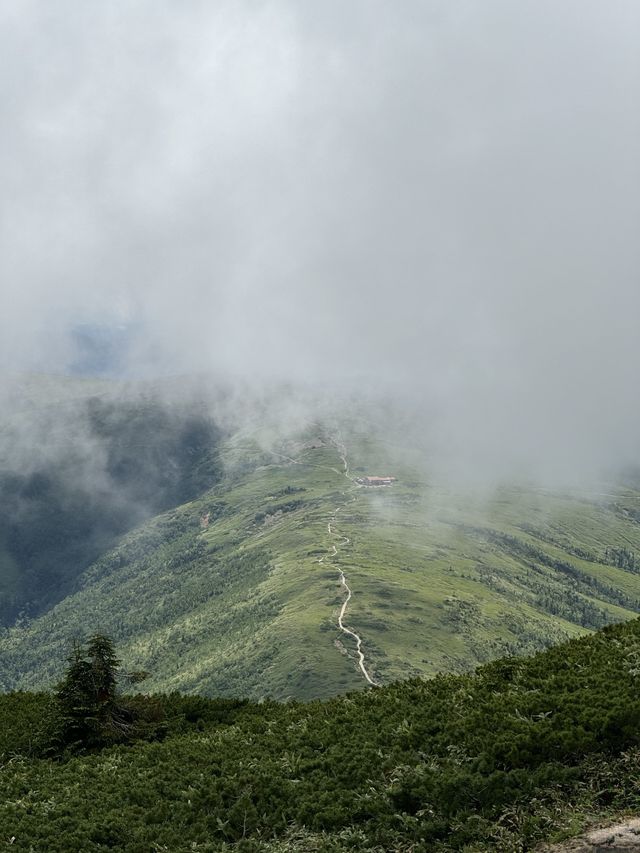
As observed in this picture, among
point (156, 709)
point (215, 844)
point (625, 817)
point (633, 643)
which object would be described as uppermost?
point (156, 709)

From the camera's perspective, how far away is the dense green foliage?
2125cm

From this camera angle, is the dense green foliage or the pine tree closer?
the dense green foliage

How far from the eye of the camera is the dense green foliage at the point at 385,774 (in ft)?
69.7

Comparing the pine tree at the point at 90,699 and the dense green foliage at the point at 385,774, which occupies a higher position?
the pine tree at the point at 90,699

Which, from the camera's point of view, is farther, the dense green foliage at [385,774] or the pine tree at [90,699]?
the pine tree at [90,699]

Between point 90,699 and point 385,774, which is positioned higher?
point 90,699

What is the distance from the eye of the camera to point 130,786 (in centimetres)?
2811

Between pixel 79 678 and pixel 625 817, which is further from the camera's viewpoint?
pixel 79 678

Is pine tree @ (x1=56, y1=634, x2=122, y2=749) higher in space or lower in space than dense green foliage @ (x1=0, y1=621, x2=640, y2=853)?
higher

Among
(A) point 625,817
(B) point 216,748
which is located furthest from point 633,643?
(B) point 216,748

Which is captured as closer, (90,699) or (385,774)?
(385,774)

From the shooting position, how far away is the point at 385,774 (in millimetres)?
24781

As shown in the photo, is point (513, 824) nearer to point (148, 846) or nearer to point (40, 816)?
point (148, 846)

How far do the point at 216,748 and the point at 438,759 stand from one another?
11.7 m
